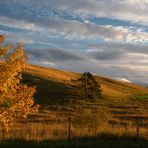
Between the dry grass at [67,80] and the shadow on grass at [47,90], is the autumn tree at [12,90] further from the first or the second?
the dry grass at [67,80]

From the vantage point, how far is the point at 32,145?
2495cm

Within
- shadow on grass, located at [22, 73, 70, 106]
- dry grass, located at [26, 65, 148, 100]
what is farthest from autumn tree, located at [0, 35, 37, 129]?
dry grass, located at [26, 65, 148, 100]

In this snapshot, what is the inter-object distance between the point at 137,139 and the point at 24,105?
832cm

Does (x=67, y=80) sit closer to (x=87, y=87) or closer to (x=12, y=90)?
(x=87, y=87)

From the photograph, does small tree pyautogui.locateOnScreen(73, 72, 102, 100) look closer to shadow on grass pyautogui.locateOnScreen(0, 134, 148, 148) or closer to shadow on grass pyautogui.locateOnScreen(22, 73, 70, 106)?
shadow on grass pyautogui.locateOnScreen(22, 73, 70, 106)

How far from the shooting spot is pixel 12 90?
2503cm

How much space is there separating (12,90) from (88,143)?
565 cm

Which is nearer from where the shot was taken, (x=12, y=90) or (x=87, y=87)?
(x=12, y=90)

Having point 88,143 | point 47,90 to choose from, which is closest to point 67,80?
point 47,90

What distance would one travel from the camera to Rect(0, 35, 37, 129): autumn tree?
24.4 meters

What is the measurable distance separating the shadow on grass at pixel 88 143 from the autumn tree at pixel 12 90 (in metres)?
1.50

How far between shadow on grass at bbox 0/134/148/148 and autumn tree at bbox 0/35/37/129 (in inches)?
59.1

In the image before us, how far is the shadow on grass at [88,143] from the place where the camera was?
24.8 m

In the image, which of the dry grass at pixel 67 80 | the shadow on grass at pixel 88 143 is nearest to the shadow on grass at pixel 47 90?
the dry grass at pixel 67 80
